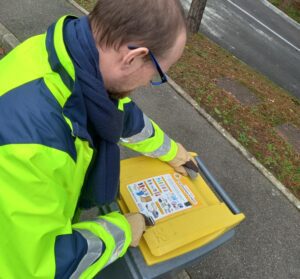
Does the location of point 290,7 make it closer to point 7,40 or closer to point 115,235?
point 7,40

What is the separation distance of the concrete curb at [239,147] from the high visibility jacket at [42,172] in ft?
7.92

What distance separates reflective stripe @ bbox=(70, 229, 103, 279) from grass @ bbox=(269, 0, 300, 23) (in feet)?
52.3

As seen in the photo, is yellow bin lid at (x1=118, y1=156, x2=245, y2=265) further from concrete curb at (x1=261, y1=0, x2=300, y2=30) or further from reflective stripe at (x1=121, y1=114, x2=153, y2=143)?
concrete curb at (x1=261, y1=0, x2=300, y2=30)

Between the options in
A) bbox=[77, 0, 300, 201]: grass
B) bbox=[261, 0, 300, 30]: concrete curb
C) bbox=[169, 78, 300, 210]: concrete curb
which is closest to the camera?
bbox=[169, 78, 300, 210]: concrete curb

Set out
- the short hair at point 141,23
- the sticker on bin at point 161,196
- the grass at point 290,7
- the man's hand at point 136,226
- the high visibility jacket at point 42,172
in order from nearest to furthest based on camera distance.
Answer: the high visibility jacket at point 42,172, the short hair at point 141,23, the man's hand at point 136,226, the sticker on bin at point 161,196, the grass at point 290,7

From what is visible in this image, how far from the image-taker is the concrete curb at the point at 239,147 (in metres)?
3.40

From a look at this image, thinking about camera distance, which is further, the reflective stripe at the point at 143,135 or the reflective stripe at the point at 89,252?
the reflective stripe at the point at 143,135

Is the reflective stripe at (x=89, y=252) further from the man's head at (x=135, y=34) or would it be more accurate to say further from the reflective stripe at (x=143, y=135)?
the reflective stripe at (x=143, y=135)

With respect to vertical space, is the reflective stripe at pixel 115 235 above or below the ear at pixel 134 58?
below

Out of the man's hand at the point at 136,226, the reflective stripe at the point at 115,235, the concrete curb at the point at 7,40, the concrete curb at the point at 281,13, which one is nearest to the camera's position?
the reflective stripe at the point at 115,235

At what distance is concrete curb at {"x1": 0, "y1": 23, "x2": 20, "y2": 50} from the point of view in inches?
162

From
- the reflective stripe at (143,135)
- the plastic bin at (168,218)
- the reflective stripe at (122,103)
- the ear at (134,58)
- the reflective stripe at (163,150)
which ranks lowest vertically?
the plastic bin at (168,218)

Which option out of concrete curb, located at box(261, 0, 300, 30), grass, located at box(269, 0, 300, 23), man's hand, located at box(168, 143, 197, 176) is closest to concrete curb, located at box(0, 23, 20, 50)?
man's hand, located at box(168, 143, 197, 176)

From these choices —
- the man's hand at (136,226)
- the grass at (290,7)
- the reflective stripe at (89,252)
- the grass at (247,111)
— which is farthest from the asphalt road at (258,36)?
the reflective stripe at (89,252)
